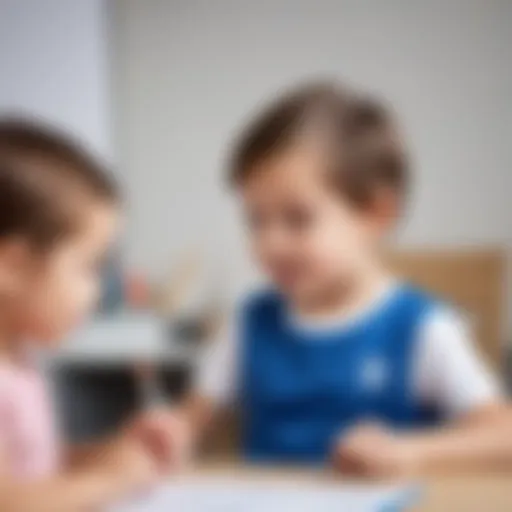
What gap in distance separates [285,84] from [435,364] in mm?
201

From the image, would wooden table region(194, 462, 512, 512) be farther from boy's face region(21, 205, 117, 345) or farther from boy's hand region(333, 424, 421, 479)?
boy's face region(21, 205, 117, 345)

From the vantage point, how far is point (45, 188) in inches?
22.9

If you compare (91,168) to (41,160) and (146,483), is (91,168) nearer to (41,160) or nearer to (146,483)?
(41,160)

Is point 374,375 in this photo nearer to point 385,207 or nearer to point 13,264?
point 385,207

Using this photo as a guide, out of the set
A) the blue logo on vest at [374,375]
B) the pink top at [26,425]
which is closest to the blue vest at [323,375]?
the blue logo on vest at [374,375]

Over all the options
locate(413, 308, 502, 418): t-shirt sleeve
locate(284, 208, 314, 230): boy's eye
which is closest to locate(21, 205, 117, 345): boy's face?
locate(284, 208, 314, 230): boy's eye

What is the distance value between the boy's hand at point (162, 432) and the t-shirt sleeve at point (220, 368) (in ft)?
0.08

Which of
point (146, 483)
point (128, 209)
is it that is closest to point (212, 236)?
point (128, 209)

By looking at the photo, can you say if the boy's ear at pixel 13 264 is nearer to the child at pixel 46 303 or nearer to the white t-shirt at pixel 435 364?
the child at pixel 46 303

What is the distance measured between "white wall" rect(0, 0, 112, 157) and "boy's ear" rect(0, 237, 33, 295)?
8cm

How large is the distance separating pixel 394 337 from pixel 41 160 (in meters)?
0.25

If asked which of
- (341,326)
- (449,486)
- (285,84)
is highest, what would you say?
(285,84)

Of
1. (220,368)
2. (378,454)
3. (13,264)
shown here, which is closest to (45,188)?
(13,264)

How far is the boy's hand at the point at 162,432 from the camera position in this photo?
0.60 metres
